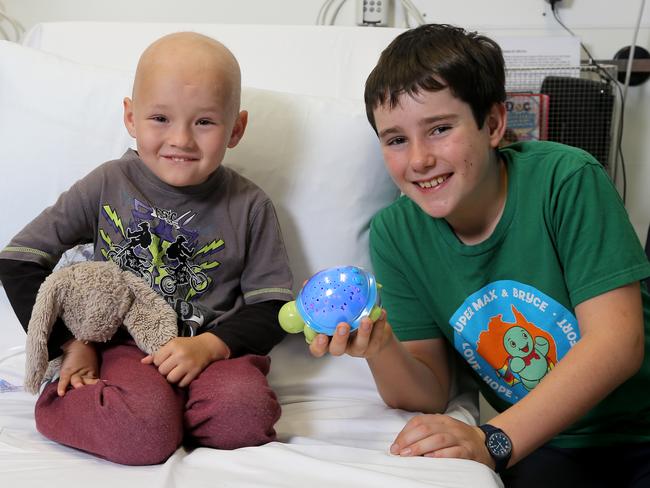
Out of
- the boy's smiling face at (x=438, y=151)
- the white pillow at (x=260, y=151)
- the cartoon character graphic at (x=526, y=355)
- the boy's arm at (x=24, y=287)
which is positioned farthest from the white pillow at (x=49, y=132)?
the cartoon character graphic at (x=526, y=355)

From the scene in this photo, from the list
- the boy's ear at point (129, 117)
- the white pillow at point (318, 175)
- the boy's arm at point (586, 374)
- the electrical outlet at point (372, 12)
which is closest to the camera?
the boy's arm at point (586, 374)

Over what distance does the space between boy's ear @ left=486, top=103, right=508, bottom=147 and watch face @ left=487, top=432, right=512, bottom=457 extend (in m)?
0.40

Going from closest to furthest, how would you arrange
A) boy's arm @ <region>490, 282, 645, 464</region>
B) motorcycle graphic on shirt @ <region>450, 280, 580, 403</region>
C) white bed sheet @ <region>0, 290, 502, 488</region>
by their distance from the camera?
white bed sheet @ <region>0, 290, 502, 488</region>, boy's arm @ <region>490, 282, 645, 464</region>, motorcycle graphic on shirt @ <region>450, 280, 580, 403</region>

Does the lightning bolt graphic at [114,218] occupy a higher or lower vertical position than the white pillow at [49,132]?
lower

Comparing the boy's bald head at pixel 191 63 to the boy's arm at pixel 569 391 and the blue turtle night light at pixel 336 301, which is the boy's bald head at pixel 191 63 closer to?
the blue turtle night light at pixel 336 301

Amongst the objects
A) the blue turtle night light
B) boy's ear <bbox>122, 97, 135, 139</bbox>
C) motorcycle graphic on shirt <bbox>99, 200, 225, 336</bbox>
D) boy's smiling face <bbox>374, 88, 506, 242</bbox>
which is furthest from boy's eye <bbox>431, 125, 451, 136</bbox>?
boy's ear <bbox>122, 97, 135, 139</bbox>

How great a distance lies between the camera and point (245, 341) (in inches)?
40.3

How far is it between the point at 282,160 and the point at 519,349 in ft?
1.63

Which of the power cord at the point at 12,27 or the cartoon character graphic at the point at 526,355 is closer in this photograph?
the cartoon character graphic at the point at 526,355

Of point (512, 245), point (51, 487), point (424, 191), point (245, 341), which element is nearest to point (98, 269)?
point (245, 341)

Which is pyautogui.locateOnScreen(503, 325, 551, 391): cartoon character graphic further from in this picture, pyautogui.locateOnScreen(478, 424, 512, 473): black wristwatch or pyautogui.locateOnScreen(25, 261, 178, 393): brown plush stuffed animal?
pyautogui.locateOnScreen(25, 261, 178, 393): brown plush stuffed animal

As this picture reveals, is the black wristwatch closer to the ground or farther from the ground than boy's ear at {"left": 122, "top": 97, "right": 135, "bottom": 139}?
closer to the ground

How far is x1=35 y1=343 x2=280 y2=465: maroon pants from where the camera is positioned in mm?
856

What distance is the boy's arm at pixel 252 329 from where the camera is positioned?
102cm
